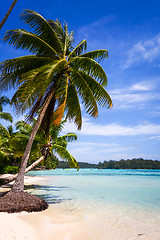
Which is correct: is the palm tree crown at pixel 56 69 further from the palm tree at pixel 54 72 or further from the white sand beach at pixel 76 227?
the white sand beach at pixel 76 227

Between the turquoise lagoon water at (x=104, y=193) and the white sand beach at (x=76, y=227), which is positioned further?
the turquoise lagoon water at (x=104, y=193)

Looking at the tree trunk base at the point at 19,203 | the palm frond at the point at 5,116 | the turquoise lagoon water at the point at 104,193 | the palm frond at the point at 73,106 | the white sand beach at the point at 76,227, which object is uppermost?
the palm frond at the point at 5,116

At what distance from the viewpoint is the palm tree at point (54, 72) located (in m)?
8.00

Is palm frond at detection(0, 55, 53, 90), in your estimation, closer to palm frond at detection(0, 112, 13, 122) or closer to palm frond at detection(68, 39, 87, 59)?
palm frond at detection(68, 39, 87, 59)

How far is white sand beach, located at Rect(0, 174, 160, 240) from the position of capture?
4449mm

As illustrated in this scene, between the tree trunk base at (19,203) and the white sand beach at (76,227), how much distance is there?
216mm

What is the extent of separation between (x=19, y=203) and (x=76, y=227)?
2.23 meters

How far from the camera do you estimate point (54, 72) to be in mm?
7762

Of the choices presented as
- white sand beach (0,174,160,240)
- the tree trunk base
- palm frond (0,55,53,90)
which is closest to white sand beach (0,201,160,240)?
white sand beach (0,174,160,240)

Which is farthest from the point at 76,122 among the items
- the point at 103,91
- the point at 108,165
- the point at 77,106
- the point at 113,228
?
the point at 108,165

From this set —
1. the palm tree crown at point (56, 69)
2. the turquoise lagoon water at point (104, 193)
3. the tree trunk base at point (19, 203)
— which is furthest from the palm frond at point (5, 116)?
the tree trunk base at point (19, 203)

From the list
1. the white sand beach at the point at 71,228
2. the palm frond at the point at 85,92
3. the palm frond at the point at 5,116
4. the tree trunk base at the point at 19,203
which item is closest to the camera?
the white sand beach at the point at 71,228

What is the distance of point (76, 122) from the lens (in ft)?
32.4

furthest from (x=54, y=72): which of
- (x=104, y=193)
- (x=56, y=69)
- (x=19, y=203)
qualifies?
(x=104, y=193)
